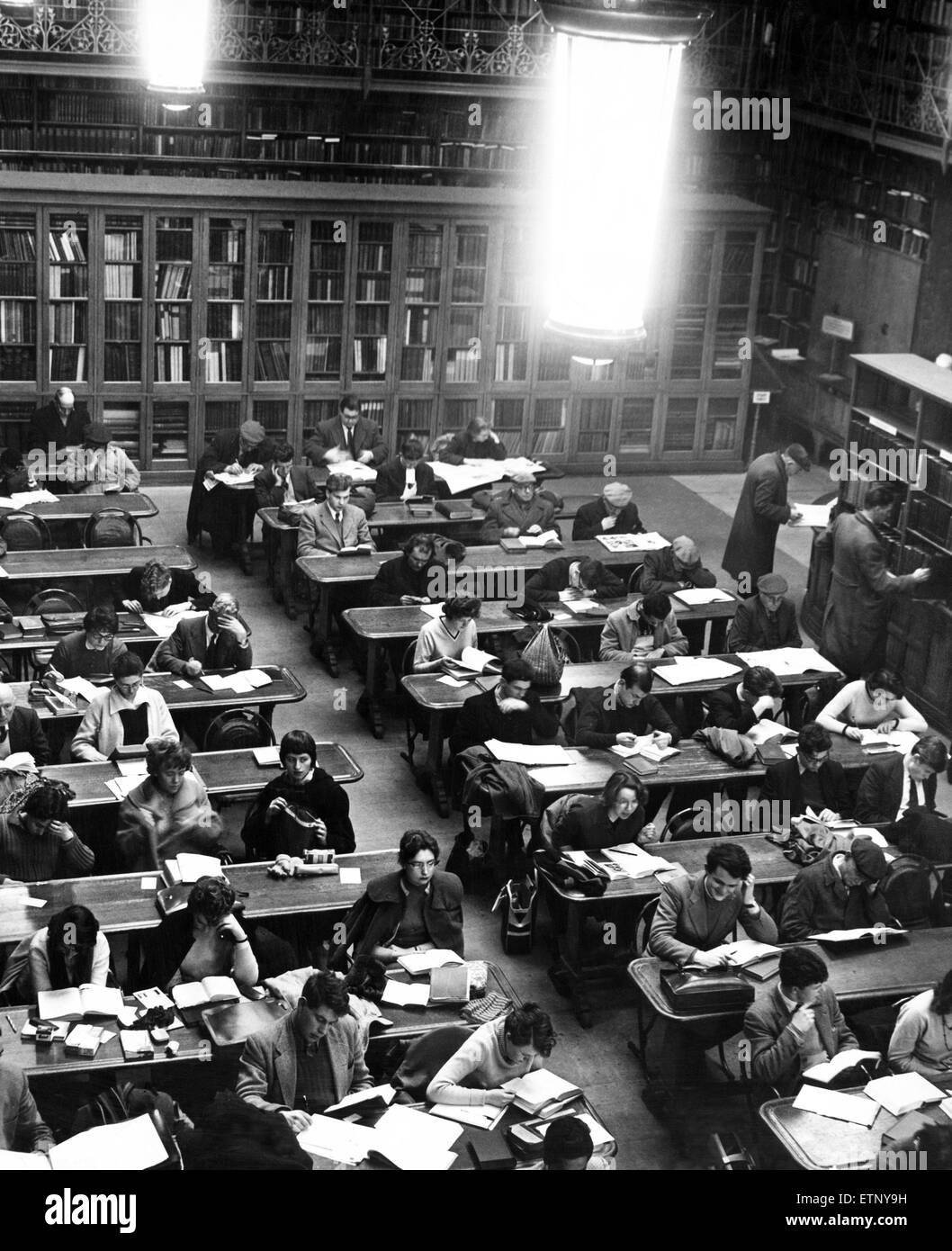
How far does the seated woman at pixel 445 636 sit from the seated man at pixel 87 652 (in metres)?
1.64

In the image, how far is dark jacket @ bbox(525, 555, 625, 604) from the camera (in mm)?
9852

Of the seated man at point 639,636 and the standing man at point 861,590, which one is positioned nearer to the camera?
the seated man at point 639,636

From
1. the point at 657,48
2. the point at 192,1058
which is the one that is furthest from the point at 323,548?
the point at 657,48

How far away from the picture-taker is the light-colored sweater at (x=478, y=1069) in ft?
17.0

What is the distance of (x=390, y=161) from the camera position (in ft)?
48.0

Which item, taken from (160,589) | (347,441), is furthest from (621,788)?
(347,441)

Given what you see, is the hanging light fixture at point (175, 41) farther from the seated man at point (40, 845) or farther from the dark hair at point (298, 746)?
the seated man at point (40, 845)

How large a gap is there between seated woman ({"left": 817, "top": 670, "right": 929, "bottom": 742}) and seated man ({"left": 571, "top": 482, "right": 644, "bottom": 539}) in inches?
122

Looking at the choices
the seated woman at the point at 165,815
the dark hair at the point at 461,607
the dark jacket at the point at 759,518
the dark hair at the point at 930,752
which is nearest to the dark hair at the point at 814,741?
the dark hair at the point at 930,752

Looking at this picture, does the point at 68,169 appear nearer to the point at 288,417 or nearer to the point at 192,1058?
the point at 288,417

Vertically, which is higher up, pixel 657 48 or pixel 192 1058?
pixel 657 48

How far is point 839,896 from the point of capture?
6.54 meters

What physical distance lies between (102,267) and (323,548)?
4.04 m
